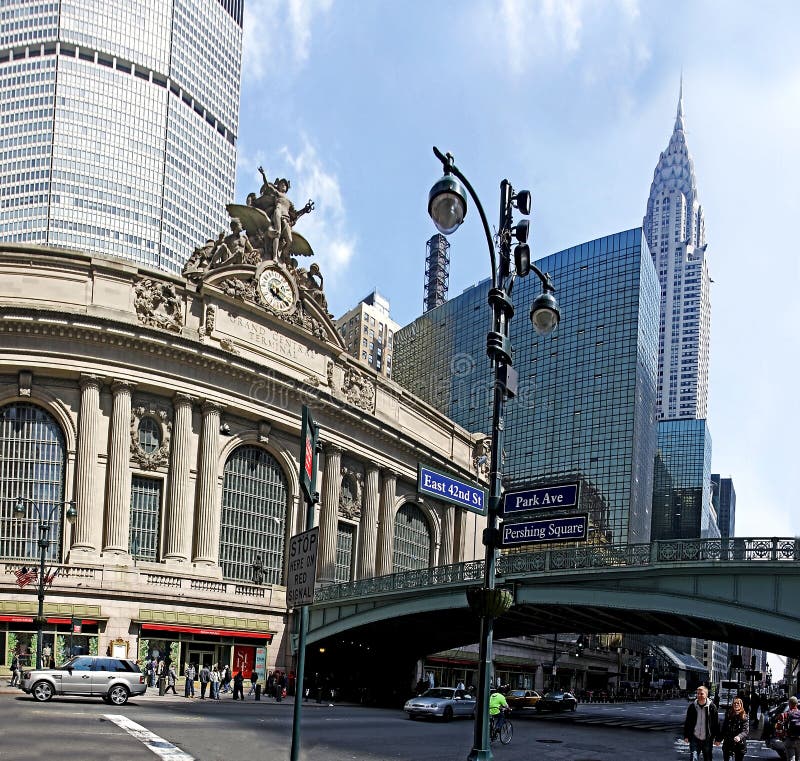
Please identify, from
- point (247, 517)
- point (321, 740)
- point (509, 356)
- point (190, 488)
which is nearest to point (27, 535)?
point (190, 488)

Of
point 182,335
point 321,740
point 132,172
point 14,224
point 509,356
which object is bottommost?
point 321,740

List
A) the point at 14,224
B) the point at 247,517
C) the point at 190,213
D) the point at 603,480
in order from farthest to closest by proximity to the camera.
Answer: the point at 190,213, the point at 14,224, the point at 603,480, the point at 247,517

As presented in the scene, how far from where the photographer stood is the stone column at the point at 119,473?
49.9 meters

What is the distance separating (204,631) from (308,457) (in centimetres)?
4098

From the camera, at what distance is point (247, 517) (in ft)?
188

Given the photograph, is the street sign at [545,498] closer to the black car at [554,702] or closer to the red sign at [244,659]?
the red sign at [244,659]

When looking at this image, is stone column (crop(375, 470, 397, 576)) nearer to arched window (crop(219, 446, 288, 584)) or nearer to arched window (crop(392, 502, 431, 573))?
arched window (crop(392, 502, 431, 573))

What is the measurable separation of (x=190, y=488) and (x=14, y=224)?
368 ft

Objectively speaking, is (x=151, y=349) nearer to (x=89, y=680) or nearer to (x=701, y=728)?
(x=89, y=680)

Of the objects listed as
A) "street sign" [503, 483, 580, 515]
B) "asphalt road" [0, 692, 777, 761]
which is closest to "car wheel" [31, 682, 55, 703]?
"asphalt road" [0, 692, 777, 761]

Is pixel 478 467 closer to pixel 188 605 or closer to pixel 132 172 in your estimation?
pixel 188 605

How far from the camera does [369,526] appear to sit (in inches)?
2584

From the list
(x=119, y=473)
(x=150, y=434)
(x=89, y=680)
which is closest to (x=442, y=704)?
(x=89, y=680)

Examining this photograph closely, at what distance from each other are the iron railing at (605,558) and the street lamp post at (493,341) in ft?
48.2
